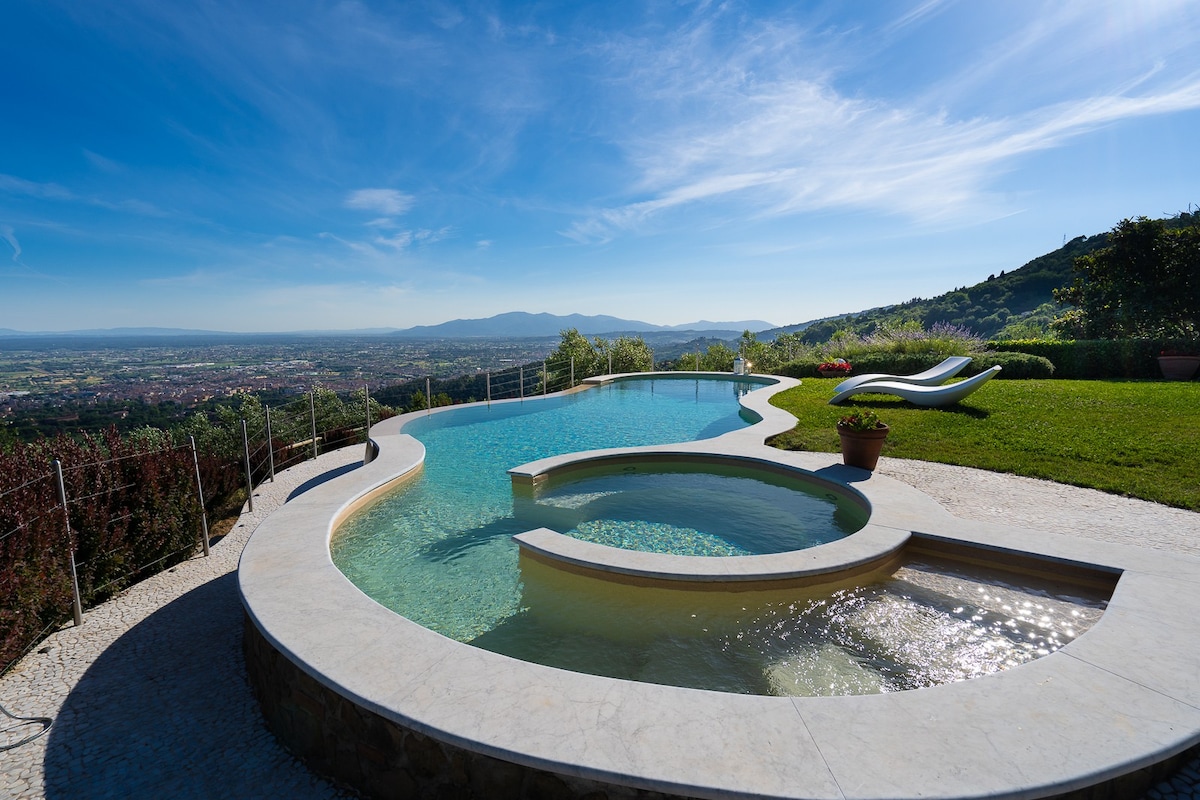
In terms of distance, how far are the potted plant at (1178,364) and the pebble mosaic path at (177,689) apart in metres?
11.3

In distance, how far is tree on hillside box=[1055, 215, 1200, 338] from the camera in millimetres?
14023

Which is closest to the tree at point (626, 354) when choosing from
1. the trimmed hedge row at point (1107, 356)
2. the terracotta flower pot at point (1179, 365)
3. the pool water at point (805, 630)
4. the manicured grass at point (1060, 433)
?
the manicured grass at point (1060, 433)

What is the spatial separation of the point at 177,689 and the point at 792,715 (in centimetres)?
356

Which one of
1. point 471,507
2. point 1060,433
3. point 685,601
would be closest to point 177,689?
point 471,507

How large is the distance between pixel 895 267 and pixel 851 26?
849 inches

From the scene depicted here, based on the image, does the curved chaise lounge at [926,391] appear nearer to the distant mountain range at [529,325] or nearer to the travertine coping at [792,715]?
the travertine coping at [792,715]

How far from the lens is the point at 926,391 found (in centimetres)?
936

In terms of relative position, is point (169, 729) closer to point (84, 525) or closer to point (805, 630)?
point (84, 525)

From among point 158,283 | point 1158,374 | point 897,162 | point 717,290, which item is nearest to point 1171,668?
point 897,162

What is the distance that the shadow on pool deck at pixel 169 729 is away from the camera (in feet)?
7.48

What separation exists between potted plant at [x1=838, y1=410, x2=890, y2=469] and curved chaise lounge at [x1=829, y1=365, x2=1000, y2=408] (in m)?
4.42

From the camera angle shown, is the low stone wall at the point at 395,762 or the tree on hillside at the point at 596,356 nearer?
the low stone wall at the point at 395,762

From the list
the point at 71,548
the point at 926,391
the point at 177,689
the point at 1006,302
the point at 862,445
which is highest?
the point at 1006,302

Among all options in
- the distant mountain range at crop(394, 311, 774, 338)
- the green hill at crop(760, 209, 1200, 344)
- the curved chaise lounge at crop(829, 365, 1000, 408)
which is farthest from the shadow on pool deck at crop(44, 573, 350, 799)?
the distant mountain range at crop(394, 311, 774, 338)
